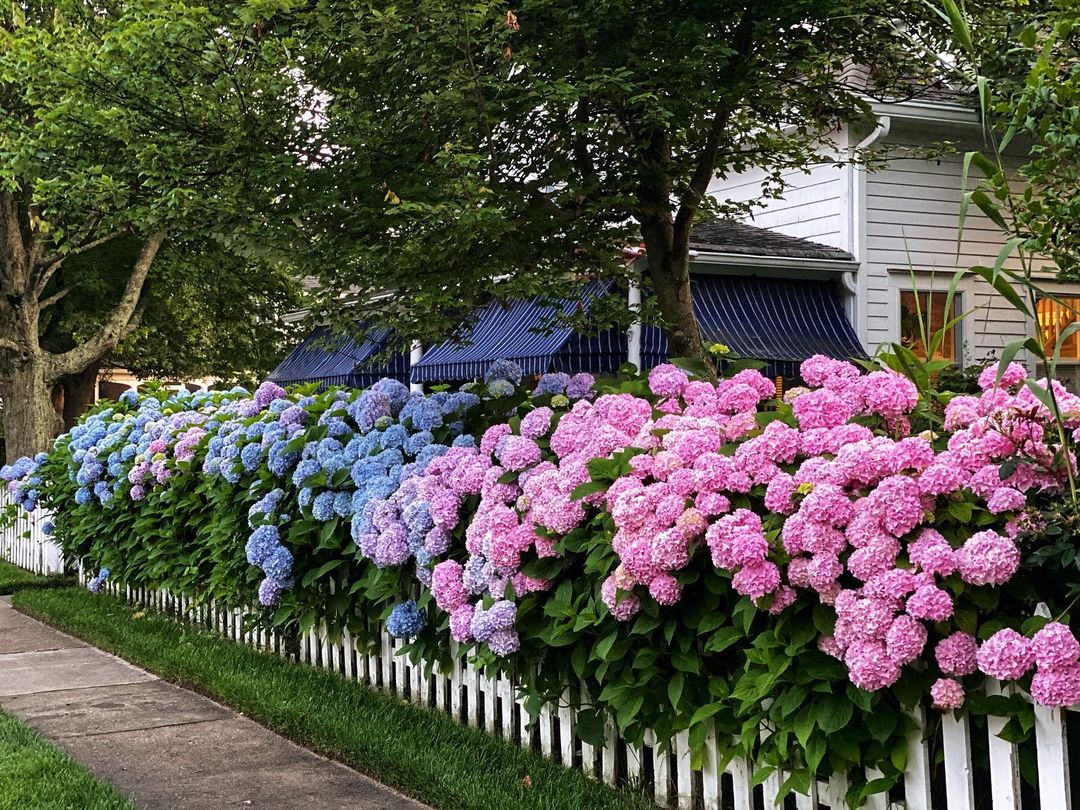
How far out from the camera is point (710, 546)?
3467mm

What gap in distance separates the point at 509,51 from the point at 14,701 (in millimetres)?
4111

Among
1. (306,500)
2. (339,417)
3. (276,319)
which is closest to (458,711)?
(306,500)

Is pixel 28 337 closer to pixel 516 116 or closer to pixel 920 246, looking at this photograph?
pixel 920 246

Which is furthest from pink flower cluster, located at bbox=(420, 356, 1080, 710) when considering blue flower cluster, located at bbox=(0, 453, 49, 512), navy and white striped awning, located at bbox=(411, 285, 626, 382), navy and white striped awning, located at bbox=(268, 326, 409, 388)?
navy and white striped awning, located at bbox=(268, 326, 409, 388)

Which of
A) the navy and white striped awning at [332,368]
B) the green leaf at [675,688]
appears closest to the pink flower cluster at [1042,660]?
the green leaf at [675,688]

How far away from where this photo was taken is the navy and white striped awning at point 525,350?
1148 cm

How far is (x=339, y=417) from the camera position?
630cm

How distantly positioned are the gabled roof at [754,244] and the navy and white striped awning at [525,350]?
161cm

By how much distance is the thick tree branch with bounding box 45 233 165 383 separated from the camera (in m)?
15.4

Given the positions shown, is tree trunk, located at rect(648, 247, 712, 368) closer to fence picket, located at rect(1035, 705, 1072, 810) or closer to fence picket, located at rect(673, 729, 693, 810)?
fence picket, located at rect(673, 729, 693, 810)

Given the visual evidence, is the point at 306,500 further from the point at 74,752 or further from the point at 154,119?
the point at 154,119

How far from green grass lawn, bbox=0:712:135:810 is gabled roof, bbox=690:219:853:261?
8.94 metres

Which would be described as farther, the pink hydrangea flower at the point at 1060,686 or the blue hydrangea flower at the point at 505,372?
the blue hydrangea flower at the point at 505,372

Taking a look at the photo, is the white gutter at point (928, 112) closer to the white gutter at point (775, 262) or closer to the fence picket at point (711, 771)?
the white gutter at point (775, 262)
